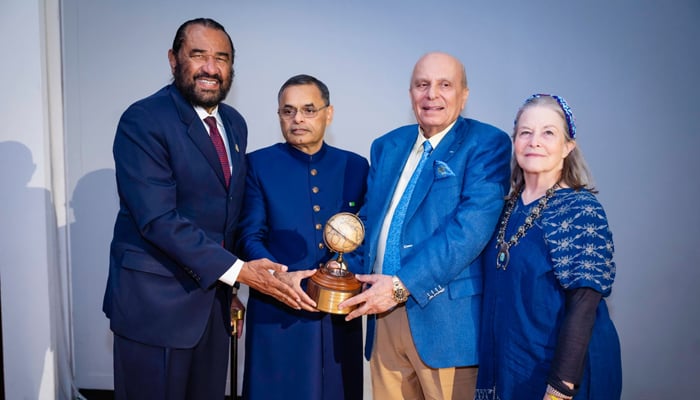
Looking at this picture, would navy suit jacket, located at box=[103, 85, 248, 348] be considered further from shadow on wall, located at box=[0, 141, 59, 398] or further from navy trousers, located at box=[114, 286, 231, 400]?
shadow on wall, located at box=[0, 141, 59, 398]

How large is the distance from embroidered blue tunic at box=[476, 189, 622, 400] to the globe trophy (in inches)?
23.4

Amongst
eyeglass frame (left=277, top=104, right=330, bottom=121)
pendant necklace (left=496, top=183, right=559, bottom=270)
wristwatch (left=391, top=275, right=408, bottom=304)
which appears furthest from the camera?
eyeglass frame (left=277, top=104, right=330, bottom=121)

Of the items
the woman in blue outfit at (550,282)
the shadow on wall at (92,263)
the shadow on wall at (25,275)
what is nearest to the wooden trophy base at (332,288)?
the woman in blue outfit at (550,282)

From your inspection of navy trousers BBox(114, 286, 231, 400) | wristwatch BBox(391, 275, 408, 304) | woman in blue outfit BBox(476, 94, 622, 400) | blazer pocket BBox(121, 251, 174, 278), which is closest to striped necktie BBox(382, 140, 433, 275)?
wristwatch BBox(391, 275, 408, 304)

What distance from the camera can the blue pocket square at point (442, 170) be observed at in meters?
2.05

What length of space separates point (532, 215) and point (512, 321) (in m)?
0.41

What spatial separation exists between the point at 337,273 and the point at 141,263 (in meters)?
0.92

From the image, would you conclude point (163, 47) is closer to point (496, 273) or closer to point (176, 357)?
point (176, 357)

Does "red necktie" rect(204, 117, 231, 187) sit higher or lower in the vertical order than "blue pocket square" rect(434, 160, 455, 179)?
higher

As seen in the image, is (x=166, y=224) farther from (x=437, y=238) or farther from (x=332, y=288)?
(x=437, y=238)

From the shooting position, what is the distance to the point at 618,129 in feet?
12.2

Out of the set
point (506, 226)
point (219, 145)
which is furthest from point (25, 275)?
point (506, 226)

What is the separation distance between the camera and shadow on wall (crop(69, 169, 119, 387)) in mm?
3887

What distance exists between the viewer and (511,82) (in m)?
3.73
